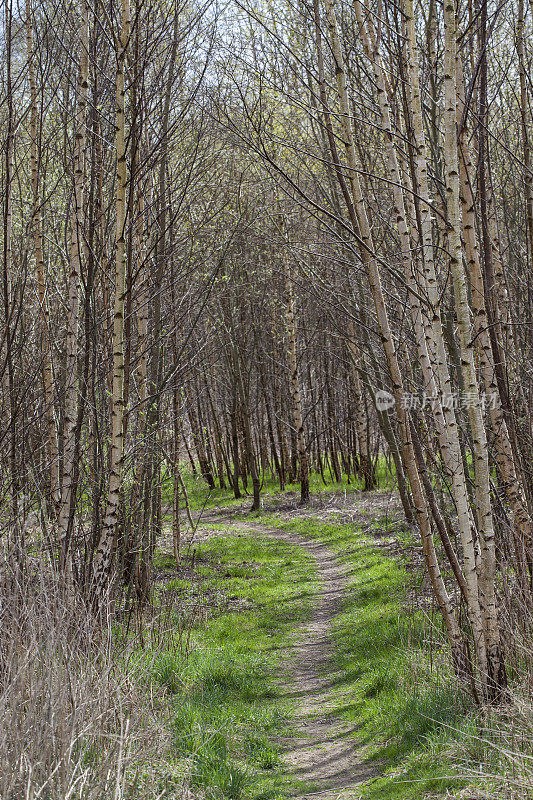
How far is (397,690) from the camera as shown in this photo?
471cm

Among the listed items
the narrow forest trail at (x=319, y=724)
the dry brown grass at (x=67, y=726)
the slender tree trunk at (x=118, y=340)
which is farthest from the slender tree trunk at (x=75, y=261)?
the narrow forest trail at (x=319, y=724)

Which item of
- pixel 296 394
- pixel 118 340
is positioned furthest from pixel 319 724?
pixel 296 394

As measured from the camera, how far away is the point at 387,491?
1623cm

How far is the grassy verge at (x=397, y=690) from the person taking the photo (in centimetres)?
363

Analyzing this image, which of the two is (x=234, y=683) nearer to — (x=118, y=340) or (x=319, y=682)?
(x=319, y=682)

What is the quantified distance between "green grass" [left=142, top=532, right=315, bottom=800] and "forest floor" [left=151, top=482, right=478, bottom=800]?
1 centimetres

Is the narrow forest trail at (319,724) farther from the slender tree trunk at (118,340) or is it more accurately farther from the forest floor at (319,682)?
the slender tree trunk at (118,340)

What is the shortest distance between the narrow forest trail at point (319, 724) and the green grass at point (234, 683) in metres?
0.11

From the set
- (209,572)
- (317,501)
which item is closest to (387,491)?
(317,501)

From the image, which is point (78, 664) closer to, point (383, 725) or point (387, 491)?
point (383, 725)

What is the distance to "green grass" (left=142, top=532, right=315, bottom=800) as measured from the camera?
385 cm

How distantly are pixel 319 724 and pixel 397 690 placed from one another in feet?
1.92

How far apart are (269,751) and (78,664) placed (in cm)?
144

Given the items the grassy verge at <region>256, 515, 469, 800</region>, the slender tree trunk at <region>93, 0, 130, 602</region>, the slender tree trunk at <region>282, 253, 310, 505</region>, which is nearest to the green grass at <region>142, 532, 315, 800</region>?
the grassy verge at <region>256, 515, 469, 800</region>
